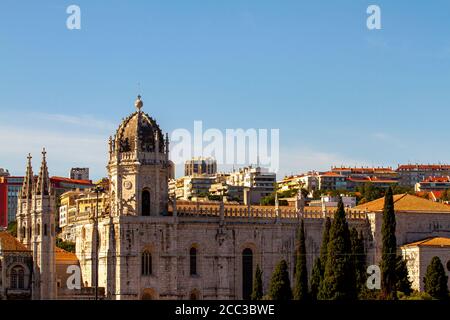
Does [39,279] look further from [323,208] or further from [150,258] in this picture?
[323,208]

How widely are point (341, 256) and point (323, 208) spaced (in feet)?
65.1

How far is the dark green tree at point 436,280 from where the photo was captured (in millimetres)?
85875

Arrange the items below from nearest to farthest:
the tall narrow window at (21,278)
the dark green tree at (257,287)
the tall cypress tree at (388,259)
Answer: the tall cypress tree at (388,259)
the dark green tree at (257,287)
the tall narrow window at (21,278)

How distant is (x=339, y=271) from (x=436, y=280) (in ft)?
38.0

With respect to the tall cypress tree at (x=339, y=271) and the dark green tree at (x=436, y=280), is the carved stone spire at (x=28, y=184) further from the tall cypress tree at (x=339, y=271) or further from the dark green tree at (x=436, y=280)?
the dark green tree at (x=436, y=280)

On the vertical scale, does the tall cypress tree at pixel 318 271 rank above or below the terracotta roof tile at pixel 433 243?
below

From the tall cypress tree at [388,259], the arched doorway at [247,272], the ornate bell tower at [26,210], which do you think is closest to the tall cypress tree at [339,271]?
the tall cypress tree at [388,259]

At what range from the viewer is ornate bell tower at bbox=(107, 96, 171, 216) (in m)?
91.9

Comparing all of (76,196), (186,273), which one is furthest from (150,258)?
(76,196)

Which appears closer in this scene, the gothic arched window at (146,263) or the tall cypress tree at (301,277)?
the tall cypress tree at (301,277)

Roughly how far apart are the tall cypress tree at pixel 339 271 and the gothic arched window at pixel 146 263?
53.5ft
